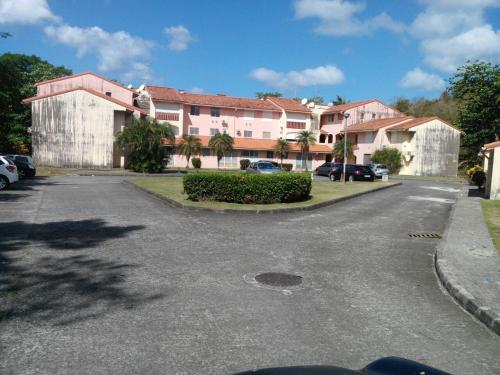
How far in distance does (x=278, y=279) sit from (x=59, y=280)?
3.26 metres

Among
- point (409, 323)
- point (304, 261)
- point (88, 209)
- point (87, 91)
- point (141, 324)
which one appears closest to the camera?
point (141, 324)

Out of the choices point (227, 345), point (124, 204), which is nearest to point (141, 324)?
point (227, 345)

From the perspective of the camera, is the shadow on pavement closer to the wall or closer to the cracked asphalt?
the cracked asphalt

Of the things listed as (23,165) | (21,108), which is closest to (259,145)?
(21,108)

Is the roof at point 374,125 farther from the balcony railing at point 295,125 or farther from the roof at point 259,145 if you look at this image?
the balcony railing at point 295,125

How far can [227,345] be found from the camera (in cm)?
440

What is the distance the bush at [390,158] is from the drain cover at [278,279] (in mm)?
49833

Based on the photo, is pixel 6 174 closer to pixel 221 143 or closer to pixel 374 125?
pixel 221 143

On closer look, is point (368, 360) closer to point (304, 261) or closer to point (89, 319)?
point (89, 319)

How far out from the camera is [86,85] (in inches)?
1943

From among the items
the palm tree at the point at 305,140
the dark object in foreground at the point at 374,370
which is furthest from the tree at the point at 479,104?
the dark object in foreground at the point at 374,370

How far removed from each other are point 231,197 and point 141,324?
11.7m

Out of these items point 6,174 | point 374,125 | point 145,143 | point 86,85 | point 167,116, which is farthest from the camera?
point 374,125

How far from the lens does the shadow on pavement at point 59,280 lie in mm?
5238
